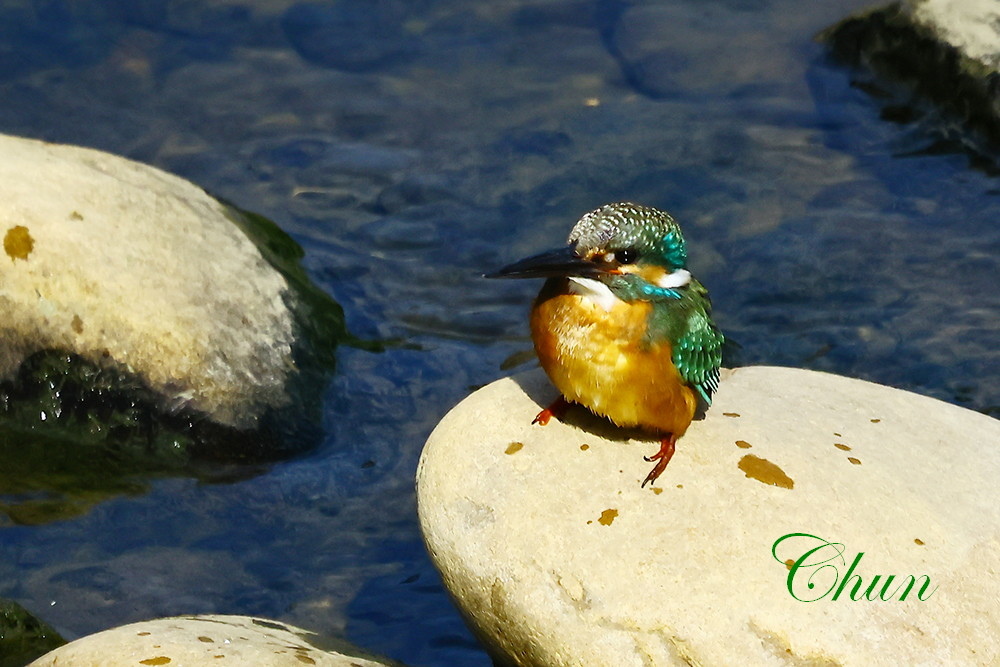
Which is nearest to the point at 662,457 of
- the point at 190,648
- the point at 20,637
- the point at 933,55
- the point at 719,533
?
the point at 719,533

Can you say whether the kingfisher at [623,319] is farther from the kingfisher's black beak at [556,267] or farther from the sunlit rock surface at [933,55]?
the sunlit rock surface at [933,55]

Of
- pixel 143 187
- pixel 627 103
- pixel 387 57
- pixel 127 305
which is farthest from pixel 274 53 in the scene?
pixel 127 305

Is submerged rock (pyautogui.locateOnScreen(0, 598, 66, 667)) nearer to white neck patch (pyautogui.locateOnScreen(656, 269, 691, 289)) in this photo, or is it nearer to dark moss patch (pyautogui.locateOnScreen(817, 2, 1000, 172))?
white neck patch (pyautogui.locateOnScreen(656, 269, 691, 289))

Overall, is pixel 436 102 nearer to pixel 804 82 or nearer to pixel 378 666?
pixel 804 82

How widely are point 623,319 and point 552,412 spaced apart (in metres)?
0.60

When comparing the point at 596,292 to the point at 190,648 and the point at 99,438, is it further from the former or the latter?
the point at 99,438

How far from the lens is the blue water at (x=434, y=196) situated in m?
5.09

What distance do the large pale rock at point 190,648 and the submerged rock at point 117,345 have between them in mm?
1431

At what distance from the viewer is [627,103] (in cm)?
845

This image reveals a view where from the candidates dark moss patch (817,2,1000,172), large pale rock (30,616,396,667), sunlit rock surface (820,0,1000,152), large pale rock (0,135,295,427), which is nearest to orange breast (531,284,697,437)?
large pale rock (30,616,396,667)

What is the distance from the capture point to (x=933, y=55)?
8195mm

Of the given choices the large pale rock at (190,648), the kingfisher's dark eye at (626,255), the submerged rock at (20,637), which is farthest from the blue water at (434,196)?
the kingfisher's dark eye at (626,255)

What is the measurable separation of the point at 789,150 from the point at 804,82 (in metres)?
0.91

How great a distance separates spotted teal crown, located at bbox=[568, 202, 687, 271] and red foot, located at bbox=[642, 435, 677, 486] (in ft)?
2.15
